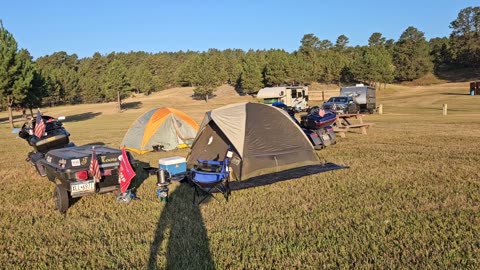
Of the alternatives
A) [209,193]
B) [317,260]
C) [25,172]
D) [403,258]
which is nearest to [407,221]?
[403,258]

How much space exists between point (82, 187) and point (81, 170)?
31 centimetres

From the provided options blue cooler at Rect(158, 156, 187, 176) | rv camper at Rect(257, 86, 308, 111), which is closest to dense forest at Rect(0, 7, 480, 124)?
rv camper at Rect(257, 86, 308, 111)

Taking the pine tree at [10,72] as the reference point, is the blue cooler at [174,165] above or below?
below

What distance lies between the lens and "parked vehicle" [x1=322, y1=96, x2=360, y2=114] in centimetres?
2953

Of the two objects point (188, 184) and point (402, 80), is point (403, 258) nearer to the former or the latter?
point (188, 184)

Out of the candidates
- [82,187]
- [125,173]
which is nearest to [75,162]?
[82,187]

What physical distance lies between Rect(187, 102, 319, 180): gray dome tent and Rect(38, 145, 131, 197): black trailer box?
108 inches

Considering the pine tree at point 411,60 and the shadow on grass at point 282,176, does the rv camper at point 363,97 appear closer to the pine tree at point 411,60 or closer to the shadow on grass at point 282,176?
the shadow on grass at point 282,176

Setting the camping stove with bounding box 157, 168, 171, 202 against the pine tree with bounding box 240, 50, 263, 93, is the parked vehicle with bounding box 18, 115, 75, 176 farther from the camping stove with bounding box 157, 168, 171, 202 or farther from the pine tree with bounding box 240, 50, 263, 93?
the pine tree with bounding box 240, 50, 263, 93

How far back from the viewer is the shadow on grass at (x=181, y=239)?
4.64 m

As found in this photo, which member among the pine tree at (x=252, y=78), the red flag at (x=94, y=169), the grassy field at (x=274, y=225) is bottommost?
the grassy field at (x=274, y=225)

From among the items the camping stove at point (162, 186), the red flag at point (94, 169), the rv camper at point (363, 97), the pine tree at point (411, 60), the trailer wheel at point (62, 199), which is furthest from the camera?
the pine tree at point (411, 60)

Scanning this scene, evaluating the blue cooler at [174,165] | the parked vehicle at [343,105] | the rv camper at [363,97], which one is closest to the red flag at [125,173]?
the blue cooler at [174,165]

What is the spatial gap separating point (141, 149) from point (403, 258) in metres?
11.1
